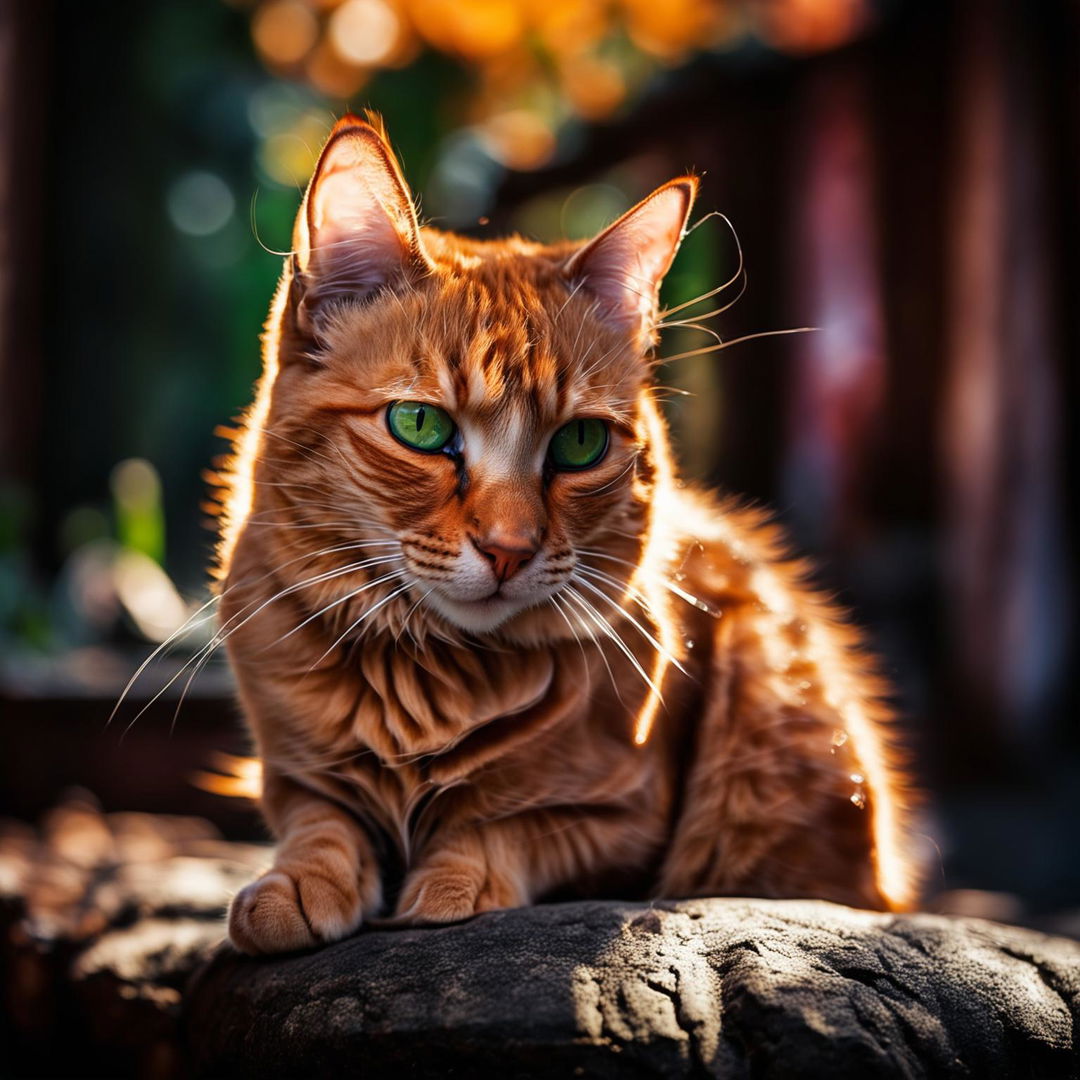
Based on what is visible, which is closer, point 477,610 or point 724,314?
point 477,610

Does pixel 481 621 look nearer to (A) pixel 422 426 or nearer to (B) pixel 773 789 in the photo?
(A) pixel 422 426

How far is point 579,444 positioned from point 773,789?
0.69 m

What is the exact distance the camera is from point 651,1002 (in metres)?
1.44

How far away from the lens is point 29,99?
5.69 metres

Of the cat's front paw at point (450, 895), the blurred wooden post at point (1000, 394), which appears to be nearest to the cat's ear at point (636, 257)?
the cat's front paw at point (450, 895)

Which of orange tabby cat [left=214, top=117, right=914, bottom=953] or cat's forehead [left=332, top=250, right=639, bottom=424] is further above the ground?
cat's forehead [left=332, top=250, right=639, bottom=424]

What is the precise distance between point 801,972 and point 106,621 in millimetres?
4468

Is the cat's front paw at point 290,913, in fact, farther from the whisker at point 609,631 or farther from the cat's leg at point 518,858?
the whisker at point 609,631

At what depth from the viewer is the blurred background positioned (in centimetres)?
461

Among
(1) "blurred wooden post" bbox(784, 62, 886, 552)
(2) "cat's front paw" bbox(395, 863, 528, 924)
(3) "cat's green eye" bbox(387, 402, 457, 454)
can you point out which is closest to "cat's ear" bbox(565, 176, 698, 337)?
(3) "cat's green eye" bbox(387, 402, 457, 454)

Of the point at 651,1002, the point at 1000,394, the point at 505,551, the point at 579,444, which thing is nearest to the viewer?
the point at 651,1002

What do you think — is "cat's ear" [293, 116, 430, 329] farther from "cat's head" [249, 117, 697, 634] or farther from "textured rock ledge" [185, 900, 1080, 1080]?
"textured rock ledge" [185, 900, 1080, 1080]

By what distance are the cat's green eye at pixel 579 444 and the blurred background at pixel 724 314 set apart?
7.41 ft

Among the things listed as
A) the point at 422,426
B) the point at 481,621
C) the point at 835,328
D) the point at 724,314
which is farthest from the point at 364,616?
the point at 835,328
